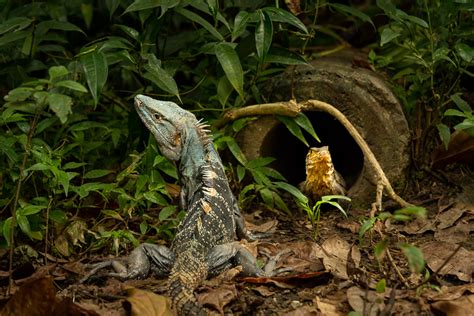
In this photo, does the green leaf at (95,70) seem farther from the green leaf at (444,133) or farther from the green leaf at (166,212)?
the green leaf at (444,133)

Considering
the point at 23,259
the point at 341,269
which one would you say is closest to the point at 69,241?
the point at 23,259

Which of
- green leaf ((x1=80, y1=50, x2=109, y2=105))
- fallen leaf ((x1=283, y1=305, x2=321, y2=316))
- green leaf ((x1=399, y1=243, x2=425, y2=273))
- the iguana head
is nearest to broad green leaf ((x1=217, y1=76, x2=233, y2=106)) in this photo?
the iguana head

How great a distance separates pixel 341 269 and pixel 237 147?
1695mm

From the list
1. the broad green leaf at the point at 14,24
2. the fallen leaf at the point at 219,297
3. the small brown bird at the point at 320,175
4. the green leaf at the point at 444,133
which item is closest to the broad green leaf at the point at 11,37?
the broad green leaf at the point at 14,24

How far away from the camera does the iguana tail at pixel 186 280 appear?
15.4 feet

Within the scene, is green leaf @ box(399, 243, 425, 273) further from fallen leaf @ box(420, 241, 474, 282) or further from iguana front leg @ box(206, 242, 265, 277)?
iguana front leg @ box(206, 242, 265, 277)

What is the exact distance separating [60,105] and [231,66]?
75.8 inches

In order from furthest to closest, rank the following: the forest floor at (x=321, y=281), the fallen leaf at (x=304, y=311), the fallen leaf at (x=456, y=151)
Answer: the fallen leaf at (x=456, y=151) < the fallen leaf at (x=304, y=311) < the forest floor at (x=321, y=281)

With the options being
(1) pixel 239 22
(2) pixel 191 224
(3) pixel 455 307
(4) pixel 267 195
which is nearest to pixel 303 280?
(2) pixel 191 224

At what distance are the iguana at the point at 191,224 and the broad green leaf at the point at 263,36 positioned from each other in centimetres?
72

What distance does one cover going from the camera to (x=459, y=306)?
4566 mm

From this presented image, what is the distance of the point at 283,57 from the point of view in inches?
255

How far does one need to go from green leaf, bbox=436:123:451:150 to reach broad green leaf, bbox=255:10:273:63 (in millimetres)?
1667

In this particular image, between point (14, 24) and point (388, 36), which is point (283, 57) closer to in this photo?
point (388, 36)
